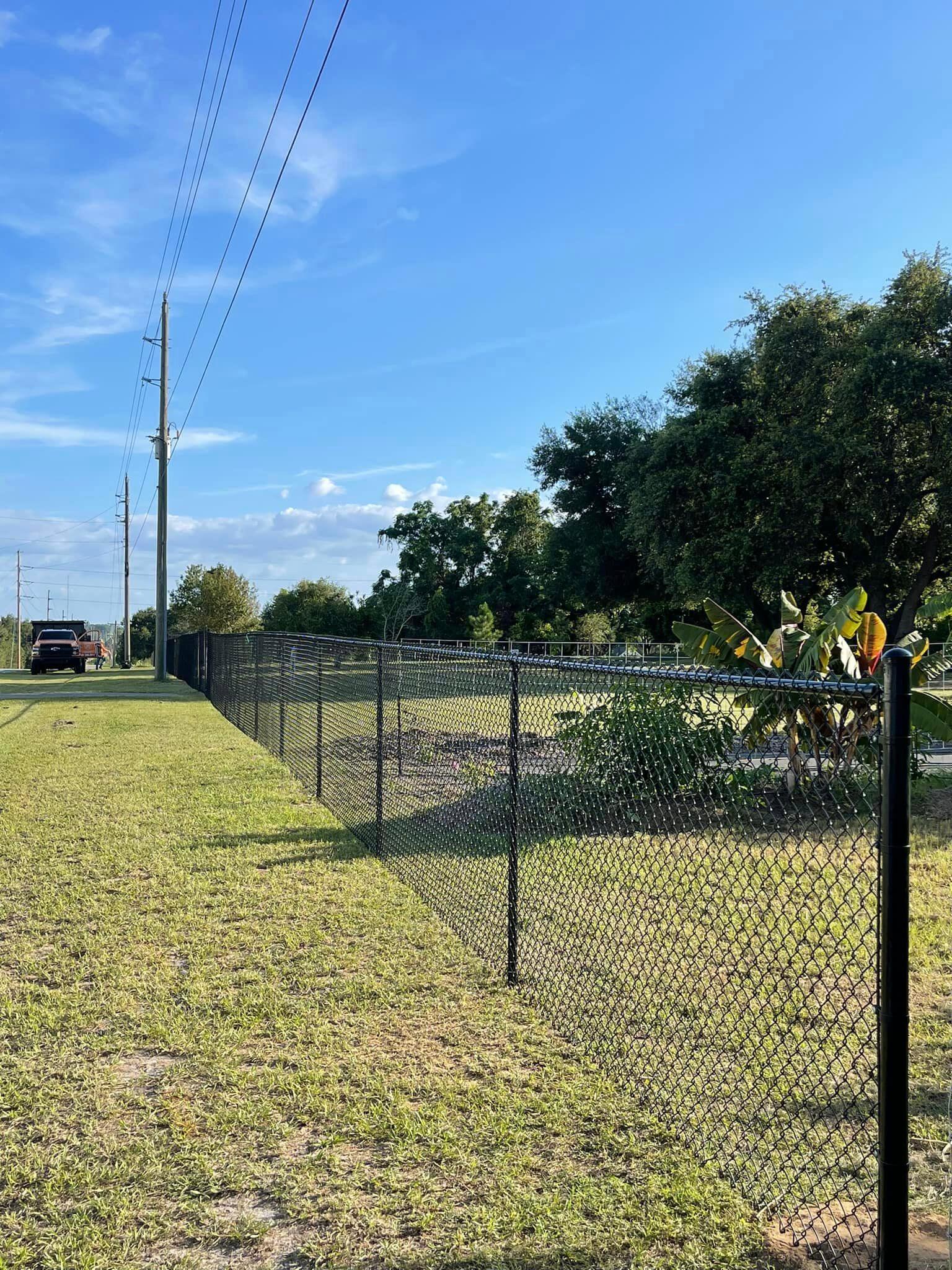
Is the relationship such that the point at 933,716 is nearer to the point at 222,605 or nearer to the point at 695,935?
the point at 695,935

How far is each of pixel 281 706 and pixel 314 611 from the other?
3378 cm

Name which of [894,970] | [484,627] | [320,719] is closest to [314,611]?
[484,627]

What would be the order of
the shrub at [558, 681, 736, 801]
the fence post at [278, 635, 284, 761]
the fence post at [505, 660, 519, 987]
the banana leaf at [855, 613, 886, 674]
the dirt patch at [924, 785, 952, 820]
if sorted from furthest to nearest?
the fence post at [278, 635, 284, 761] → the dirt patch at [924, 785, 952, 820] → the banana leaf at [855, 613, 886, 674] → the shrub at [558, 681, 736, 801] → the fence post at [505, 660, 519, 987]

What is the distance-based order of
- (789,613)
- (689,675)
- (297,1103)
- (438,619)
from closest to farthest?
(689,675) < (297,1103) < (789,613) < (438,619)

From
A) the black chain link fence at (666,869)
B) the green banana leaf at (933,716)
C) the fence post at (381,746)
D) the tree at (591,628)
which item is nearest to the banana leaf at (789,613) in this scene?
the black chain link fence at (666,869)

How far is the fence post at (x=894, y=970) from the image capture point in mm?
Answer: 2049

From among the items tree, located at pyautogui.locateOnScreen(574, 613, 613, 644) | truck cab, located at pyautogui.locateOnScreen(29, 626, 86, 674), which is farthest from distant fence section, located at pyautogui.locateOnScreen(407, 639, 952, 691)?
truck cab, located at pyautogui.locateOnScreen(29, 626, 86, 674)

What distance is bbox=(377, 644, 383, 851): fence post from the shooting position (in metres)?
6.26

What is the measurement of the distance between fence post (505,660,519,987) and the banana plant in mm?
1967

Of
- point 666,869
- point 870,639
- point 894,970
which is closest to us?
point 894,970

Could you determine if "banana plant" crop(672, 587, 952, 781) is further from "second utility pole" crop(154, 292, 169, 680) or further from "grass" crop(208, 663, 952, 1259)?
"second utility pole" crop(154, 292, 169, 680)

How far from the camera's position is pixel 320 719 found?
27.6ft

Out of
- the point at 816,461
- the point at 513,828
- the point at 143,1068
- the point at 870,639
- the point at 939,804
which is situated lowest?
the point at 143,1068

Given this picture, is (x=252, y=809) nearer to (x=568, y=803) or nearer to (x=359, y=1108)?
(x=568, y=803)
